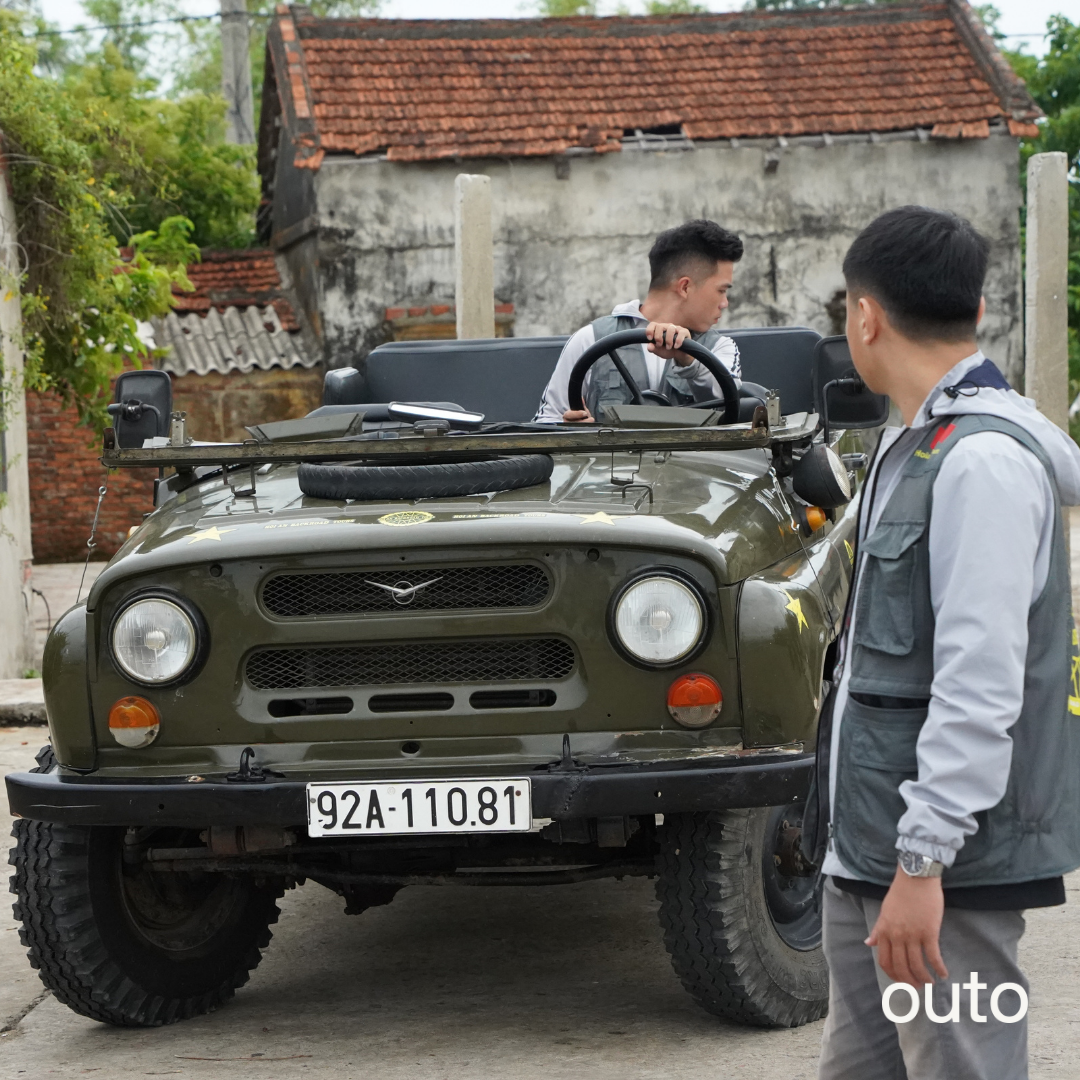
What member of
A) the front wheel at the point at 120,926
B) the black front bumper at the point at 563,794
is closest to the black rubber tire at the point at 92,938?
the front wheel at the point at 120,926

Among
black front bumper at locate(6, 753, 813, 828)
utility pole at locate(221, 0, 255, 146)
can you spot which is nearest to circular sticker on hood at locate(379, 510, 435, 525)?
black front bumper at locate(6, 753, 813, 828)

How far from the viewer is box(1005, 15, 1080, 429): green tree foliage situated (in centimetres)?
2008

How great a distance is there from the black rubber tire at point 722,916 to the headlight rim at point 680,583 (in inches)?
14.9

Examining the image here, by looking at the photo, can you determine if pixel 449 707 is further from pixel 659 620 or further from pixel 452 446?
pixel 452 446

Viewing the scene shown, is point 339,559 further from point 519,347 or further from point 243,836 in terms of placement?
point 519,347

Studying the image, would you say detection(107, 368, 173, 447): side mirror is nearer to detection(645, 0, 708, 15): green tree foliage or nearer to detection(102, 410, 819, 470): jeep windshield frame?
detection(102, 410, 819, 470): jeep windshield frame

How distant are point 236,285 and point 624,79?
5.31 metres

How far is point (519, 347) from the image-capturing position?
6.31m

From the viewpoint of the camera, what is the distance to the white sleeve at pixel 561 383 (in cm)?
534

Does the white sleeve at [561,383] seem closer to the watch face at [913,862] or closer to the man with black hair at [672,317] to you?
the man with black hair at [672,317]

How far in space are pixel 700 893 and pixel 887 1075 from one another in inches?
57.4

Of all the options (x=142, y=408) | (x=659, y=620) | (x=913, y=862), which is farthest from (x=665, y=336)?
(x=913, y=862)

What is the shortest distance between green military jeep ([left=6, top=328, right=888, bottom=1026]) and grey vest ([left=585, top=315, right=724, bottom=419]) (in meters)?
0.91

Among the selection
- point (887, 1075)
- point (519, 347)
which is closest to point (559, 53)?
point (519, 347)
